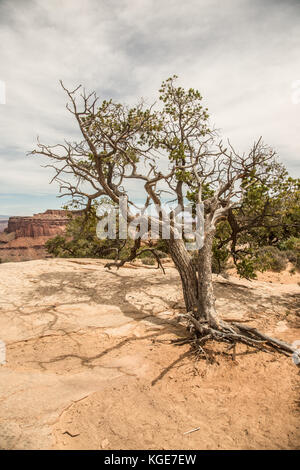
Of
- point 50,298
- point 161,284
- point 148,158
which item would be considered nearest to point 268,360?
point 161,284

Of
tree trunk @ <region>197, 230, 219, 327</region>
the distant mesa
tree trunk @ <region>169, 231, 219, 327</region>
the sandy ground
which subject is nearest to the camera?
the sandy ground

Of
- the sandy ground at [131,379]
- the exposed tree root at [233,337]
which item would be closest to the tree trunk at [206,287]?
the exposed tree root at [233,337]

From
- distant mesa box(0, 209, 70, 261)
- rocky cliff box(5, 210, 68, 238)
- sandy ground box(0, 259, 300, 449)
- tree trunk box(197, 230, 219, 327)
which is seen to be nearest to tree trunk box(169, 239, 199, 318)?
tree trunk box(197, 230, 219, 327)

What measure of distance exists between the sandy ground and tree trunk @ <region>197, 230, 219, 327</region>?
2.12 feet

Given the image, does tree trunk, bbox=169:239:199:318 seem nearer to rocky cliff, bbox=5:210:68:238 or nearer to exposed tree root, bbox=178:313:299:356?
exposed tree root, bbox=178:313:299:356

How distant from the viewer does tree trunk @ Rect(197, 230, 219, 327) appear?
533 cm

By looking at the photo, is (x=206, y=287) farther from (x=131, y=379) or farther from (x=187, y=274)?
(x=131, y=379)

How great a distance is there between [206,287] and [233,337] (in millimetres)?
1164

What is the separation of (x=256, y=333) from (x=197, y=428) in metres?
2.53

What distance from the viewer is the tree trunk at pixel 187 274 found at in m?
5.87

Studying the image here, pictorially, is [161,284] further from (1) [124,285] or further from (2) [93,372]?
(2) [93,372]

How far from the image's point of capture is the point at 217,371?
13.4 ft

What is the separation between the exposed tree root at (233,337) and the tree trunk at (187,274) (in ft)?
2.28

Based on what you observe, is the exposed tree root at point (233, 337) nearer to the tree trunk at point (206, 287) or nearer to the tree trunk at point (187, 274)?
the tree trunk at point (206, 287)
